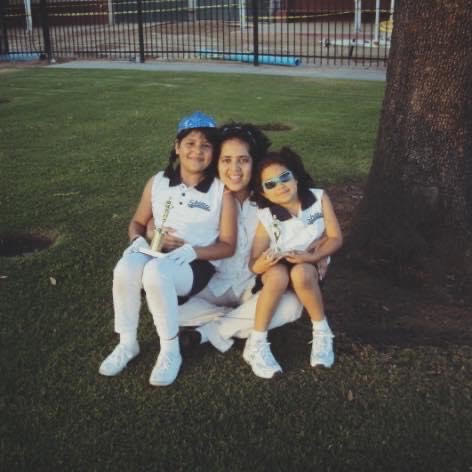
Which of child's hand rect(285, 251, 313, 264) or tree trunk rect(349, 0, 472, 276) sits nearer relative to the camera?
child's hand rect(285, 251, 313, 264)

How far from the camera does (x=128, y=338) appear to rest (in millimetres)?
3152

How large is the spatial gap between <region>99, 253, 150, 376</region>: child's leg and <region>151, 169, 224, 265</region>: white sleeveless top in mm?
333

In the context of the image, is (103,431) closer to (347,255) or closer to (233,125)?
(233,125)

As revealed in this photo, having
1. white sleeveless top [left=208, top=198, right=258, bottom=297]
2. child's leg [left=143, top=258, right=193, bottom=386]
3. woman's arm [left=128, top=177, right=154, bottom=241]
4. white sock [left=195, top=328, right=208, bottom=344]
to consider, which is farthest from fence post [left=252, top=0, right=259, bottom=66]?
child's leg [left=143, top=258, right=193, bottom=386]

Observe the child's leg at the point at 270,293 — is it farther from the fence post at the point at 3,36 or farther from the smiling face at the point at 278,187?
the fence post at the point at 3,36

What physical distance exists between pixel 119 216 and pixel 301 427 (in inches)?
112

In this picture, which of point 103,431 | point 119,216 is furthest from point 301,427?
point 119,216

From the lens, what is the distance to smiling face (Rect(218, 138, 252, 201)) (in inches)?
128

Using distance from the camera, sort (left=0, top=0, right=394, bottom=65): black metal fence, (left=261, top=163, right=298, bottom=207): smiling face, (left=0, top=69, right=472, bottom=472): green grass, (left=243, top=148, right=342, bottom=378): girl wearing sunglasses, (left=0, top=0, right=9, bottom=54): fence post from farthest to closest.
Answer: (left=0, top=0, right=9, bottom=54): fence post < (left=0, top=0, right=394, bottom=65): black metal fence < (left=261, top=163, right=298, bottom=207): smiling face < (left=243, top=148, right=342, bottom=378): girl wearing sunglasses < (left=0, top=69, right=472, bottom=472): green grass

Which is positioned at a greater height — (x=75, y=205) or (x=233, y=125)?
(x=233, y=125)

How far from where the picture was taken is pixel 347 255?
417 centimetres

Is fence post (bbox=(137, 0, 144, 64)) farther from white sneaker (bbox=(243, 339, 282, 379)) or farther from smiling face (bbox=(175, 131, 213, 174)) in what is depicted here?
white sneaker (bbox=(243, 339, 282, 379))

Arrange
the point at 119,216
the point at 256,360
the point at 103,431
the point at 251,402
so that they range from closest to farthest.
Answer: the point at 103,431 → the point at 251,402 → the point at 256,360 → the point at 119,216

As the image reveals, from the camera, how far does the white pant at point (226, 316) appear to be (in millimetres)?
3201
